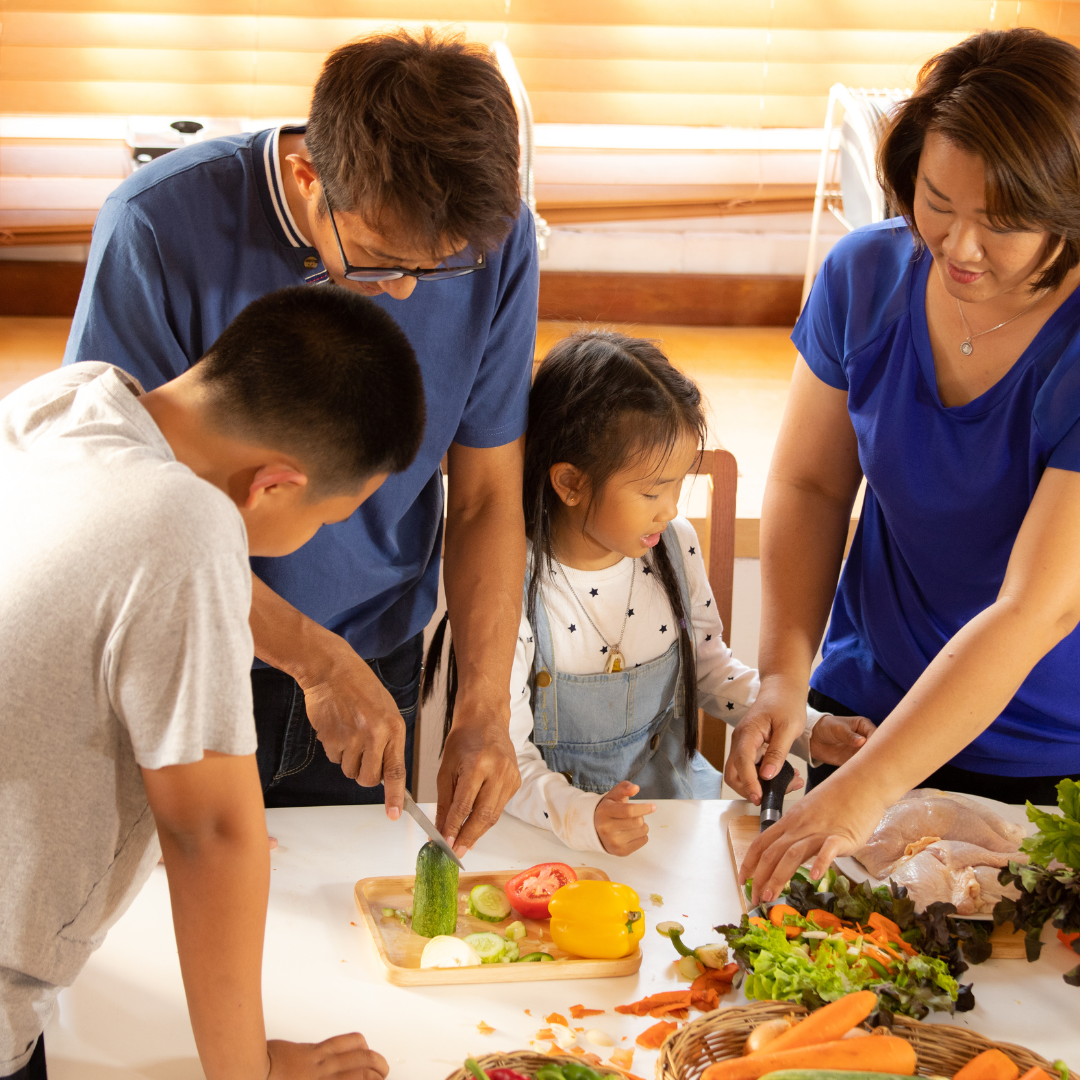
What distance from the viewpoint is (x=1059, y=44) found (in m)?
1.16

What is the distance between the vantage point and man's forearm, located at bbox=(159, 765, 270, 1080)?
2.54ft

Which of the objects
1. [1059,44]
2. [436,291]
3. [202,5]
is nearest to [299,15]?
[202,5]

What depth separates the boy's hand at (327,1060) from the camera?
0.88 metres

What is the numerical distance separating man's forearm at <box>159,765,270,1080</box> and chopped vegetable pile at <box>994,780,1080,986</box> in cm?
74

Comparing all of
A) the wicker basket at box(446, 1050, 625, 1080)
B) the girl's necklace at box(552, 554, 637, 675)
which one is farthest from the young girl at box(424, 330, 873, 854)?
the wicker basket at box(446, 1050, 625, 1080)

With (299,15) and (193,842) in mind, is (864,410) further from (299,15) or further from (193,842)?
(299,15)

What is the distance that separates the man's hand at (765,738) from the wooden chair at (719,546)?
435 mm

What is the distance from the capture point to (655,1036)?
0.99 meters

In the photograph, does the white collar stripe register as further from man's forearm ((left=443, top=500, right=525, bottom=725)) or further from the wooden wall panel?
the wooden wall panel

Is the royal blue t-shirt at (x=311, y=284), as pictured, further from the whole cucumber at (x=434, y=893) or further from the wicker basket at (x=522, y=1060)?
the wicker basket at (x=522, y=1060)

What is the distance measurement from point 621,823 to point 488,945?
0.74ft

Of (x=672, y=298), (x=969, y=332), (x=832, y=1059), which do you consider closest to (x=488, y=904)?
(x=832, y=1059)

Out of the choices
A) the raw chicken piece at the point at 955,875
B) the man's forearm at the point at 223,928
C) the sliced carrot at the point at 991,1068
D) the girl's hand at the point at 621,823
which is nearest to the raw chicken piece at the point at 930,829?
the raw chicken piece at the point at 955,875

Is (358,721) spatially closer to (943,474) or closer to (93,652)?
(93,652)
